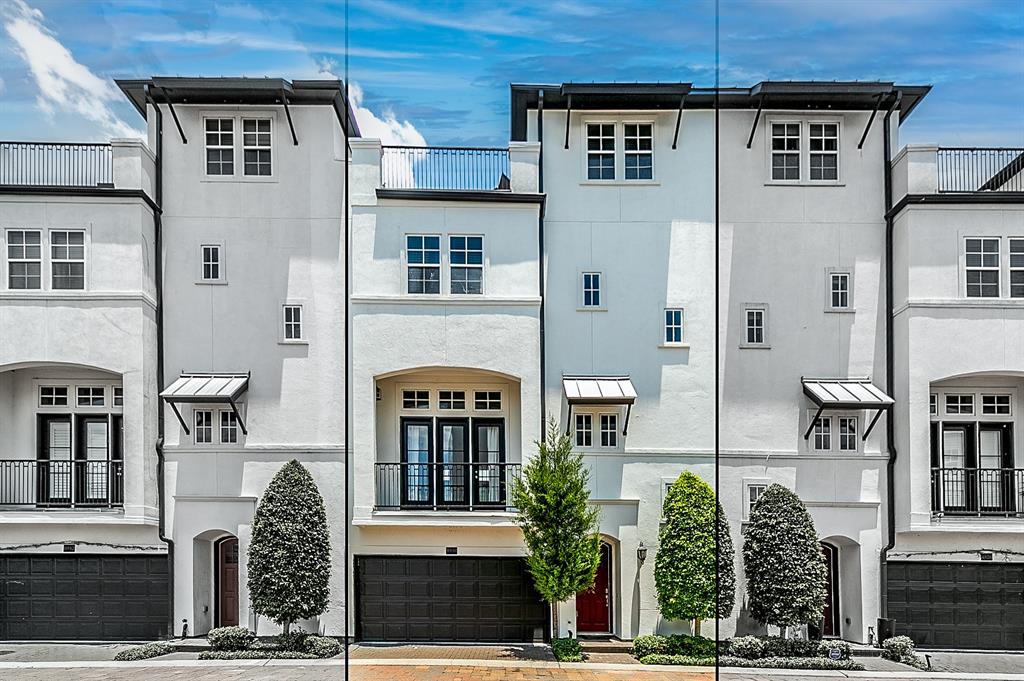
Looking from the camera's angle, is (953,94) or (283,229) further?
(953,94)

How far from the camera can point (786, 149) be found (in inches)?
128

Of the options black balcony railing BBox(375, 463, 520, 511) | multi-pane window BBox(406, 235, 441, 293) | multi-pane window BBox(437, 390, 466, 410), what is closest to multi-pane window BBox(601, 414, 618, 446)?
black balcony railing BBox(375, 463, 520, 511)

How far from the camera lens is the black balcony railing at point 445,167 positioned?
3.26 metres

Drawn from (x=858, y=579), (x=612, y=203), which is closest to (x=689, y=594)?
(x=858, y=579)

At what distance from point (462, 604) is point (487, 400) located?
34.8 inches

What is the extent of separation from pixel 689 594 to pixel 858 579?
2.44 ft

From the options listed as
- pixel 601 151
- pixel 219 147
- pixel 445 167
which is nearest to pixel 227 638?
pixel 219 147

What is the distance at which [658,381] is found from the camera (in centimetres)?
319

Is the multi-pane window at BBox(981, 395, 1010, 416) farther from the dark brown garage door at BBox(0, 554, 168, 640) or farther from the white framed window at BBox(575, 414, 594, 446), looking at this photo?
the dark brown garage door at BBox(0, 554, 168, 640)

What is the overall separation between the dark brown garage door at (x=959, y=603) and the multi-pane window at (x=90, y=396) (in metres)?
3.37

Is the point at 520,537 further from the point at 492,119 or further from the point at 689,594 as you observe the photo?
the point at 492,119

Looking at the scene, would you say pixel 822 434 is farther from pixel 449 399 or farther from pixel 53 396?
pixel 53 396

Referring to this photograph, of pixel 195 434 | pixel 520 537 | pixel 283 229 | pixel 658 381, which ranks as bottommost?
pixel 520 537

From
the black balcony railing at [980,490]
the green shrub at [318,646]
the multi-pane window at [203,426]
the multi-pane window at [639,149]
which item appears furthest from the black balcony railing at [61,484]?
the black balcony railing at [980,490]
